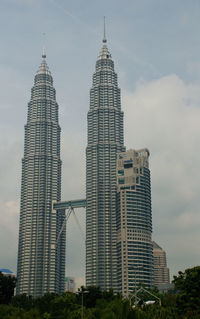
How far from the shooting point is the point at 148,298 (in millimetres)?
166375

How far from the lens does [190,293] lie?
79688 mm

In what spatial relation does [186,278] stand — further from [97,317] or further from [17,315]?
[97,317]

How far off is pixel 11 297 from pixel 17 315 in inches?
3782

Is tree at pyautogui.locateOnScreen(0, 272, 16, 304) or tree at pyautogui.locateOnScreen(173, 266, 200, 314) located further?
tree at pyautogui.locateOnScreen(0, 272, 16, 304)

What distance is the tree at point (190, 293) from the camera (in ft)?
256

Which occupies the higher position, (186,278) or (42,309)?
(186,278)

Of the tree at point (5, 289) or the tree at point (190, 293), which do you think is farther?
the tree at point (5, 289)

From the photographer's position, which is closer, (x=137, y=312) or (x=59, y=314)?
(x=137, y=312)

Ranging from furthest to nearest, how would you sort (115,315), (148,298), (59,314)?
(148,298) < (59,314) < (115,315)

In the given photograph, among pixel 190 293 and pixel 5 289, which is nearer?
pixel 190 293

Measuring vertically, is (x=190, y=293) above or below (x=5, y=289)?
below

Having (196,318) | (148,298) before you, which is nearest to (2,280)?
(148,298)

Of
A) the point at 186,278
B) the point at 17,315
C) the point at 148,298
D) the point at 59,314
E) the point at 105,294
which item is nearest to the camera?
the point at 17,315

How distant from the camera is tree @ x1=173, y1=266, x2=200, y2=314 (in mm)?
78000
